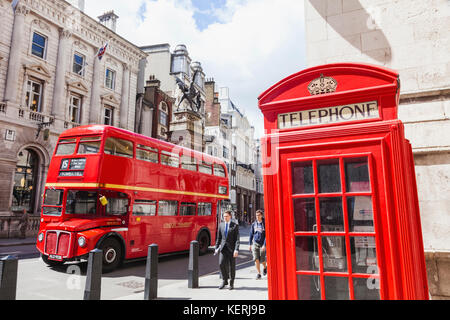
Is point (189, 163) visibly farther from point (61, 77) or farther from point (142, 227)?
point (61, 77)

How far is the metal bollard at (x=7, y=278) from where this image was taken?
374 centimetres

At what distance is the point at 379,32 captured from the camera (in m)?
4.32

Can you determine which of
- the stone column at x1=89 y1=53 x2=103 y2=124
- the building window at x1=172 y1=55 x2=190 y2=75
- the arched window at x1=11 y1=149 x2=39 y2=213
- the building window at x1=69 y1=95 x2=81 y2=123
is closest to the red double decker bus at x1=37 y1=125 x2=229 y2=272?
the arched window at x1=11 y1=149 x2=39 y2=213

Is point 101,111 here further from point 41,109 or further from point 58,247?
point 58,247

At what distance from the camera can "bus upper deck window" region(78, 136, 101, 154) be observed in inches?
336

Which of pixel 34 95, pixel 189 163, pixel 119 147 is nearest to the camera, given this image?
pixel 119 147

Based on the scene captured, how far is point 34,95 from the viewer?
17.6m

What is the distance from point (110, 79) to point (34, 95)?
243 inches

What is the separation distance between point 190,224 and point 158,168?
9.39 ft

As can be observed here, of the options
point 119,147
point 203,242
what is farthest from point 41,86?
point 203,242

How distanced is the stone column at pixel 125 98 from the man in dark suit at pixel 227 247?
18.5m

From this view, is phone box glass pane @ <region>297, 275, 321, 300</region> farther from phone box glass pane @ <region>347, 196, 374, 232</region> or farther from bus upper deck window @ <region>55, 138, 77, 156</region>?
bus upper deck window @ <region>55, 138, 77, 156</region>

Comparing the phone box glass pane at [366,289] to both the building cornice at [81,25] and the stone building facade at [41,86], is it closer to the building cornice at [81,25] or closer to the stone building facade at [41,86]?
the stone building facade at [41,86]

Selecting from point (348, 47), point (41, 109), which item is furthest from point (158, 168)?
point (41, 109)
